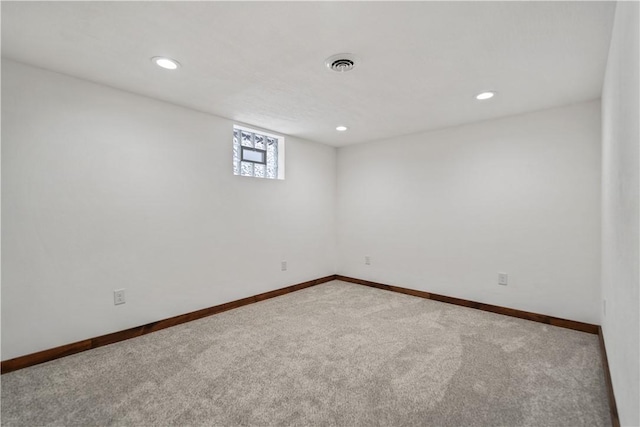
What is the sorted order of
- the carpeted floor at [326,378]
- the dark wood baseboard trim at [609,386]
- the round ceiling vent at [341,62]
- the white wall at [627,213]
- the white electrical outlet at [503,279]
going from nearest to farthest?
the white wall at [627,213] → the dark wood baseboard trim at [609,386] → the carpeted floor at [326,378] → the round ceiling vent at [341,62] → the white electrical outlet at [503,279]

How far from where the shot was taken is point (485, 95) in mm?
2635

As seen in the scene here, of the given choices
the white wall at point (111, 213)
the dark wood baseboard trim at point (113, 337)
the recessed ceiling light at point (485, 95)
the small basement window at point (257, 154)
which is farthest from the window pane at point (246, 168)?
the recessed ceiling light at point (485, 95)

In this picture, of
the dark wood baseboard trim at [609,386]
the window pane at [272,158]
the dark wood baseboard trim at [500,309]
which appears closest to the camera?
the dark wood baseboard trim at [609,386]

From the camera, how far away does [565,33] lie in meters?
1.70

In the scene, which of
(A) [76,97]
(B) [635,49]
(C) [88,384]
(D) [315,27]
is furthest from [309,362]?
(A) [76,97]

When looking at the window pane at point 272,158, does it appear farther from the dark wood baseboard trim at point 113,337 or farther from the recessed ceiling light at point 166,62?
the recessed ceiling light at point 166,62

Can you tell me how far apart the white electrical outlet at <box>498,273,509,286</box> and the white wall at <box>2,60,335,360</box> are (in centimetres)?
274

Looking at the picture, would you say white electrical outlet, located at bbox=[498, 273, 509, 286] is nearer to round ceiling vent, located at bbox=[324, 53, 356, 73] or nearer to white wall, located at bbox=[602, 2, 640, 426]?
white wall, located at bbox=[602, 2, 640, 426]

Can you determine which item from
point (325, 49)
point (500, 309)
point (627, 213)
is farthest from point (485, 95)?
point (500, 309)

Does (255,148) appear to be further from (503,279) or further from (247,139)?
(503,279)

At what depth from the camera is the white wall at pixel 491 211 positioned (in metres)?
2.83

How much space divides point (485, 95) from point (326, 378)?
2.68 m

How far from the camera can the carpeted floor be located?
1643mm

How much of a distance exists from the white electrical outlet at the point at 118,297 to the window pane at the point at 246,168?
177 centimetres
